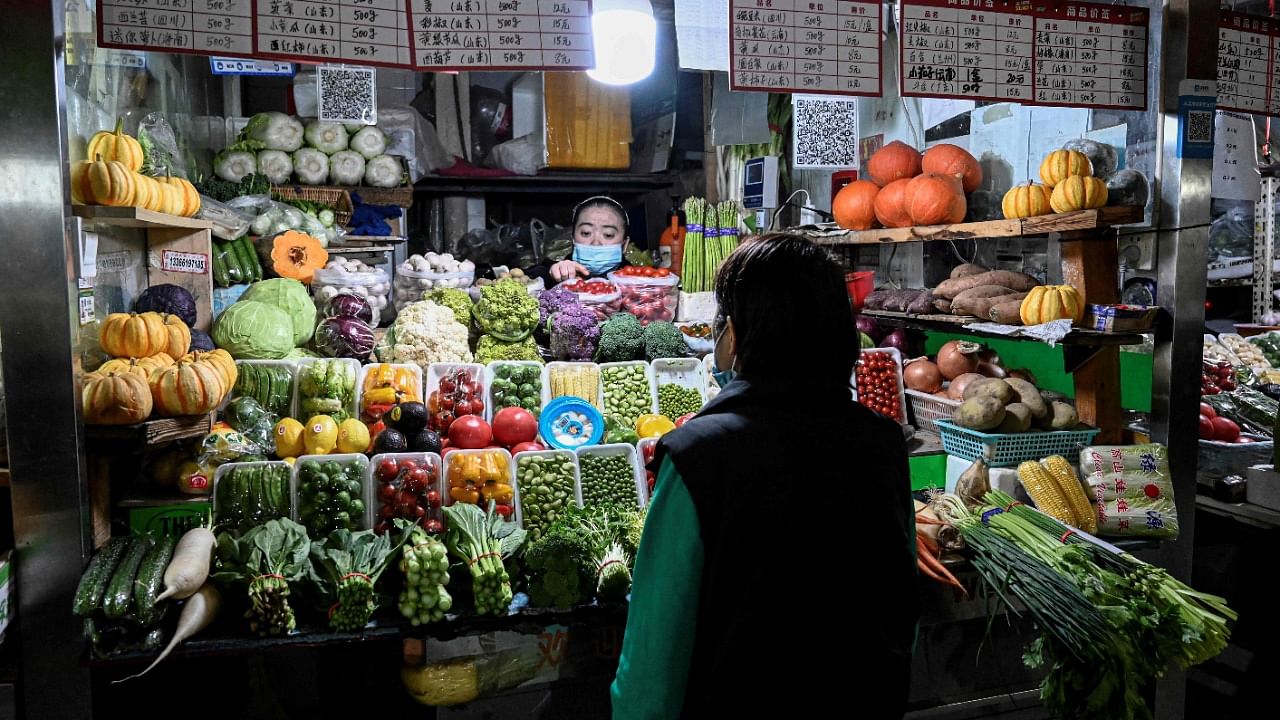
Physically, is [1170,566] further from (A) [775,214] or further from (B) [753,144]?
(B) [753,144]

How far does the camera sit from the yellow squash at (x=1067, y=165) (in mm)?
3898

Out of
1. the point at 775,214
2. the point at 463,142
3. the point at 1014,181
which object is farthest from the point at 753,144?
the point at 463,142

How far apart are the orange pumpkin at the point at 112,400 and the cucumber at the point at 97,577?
451mm

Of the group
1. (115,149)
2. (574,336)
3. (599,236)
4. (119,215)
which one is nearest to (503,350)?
(574,336)

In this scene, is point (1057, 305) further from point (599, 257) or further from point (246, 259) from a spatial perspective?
point (246, 259)

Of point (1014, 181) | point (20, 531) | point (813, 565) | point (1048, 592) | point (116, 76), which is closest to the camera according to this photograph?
point (813, 565)

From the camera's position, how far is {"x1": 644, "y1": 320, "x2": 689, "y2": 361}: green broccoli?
5469 mm

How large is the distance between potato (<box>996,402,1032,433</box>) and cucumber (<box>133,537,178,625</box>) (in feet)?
11.4

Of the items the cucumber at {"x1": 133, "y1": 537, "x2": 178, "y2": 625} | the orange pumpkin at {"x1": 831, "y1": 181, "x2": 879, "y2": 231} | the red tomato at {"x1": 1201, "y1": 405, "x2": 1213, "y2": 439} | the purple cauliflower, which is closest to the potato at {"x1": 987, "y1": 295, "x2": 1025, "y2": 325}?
the orange pumpkin at {"x1": 831, "y1": 181, "x2": 879, "y2": 231}

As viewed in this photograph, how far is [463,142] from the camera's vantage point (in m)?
8.34

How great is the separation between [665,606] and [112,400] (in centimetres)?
239

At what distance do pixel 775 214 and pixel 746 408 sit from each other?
207 inches

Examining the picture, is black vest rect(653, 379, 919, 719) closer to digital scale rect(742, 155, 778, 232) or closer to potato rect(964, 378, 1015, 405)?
potato rect(964, 378, 1015, 405)

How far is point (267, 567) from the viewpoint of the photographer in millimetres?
2896
